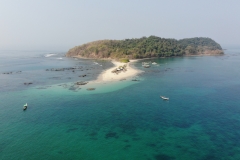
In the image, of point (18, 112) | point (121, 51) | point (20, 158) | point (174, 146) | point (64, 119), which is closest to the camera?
point (20, 158)

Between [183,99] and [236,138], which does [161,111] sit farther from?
[236,138]

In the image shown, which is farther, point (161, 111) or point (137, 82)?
point (137, 82)

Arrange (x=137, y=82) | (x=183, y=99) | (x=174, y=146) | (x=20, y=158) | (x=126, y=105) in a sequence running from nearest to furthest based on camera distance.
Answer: (x=20, y=158) → (x=174, y=146) → (x=126, y=105) → (x=183, y=99) → (x=137, y=82)

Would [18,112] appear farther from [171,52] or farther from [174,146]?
[171,52]

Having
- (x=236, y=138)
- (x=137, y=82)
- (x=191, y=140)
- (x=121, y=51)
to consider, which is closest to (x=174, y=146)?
(x=191, y=140)

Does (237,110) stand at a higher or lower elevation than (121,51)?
lower

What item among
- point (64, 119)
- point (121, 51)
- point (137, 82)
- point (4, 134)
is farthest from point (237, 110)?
point (121, 51)
